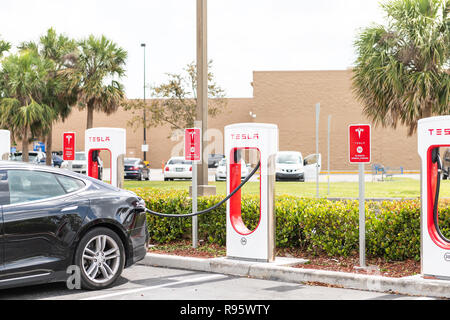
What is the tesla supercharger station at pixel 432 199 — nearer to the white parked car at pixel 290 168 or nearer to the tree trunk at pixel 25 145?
the white parked car at pixel 290 168

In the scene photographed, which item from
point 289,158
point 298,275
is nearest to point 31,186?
point 298,275

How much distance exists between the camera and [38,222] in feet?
20.2

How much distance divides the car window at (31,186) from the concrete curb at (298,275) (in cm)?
222

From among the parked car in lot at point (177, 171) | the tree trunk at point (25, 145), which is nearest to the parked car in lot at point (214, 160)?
the parked car in lot at point (177, 171)

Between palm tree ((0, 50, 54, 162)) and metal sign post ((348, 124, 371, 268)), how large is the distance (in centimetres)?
2495

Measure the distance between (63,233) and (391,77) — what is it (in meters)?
16.4

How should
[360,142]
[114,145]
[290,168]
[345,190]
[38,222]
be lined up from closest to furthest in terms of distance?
[38,222] < [360,142] < [114,145] < [345,190] < [290,168]

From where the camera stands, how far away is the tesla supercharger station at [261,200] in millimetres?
7738

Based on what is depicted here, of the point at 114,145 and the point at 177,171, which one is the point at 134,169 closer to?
the point at 177,171

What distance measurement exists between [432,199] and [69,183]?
13.0 ft

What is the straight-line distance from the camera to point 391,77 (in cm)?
2058

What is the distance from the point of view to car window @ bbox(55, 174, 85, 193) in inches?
261

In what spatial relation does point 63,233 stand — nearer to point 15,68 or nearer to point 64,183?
point 64,183
